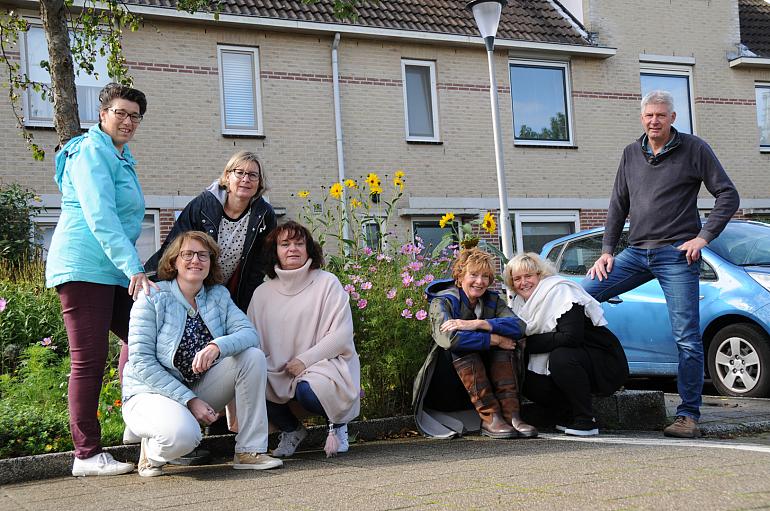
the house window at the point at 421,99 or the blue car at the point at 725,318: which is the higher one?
the house window at the point at 421,99

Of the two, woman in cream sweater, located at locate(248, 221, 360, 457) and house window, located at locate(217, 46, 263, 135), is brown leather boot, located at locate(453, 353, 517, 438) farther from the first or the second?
house window, located at locate(217, 46, 263, 135)

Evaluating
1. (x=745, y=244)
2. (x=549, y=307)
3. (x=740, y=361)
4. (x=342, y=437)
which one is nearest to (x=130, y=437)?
(x=342, y=437)

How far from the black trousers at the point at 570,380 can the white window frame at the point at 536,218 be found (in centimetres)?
1101

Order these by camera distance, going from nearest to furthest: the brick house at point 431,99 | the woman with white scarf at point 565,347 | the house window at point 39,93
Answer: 1. the woman with white scarf at point 565,347
2. the house window at point 39,93
3. the brick house at point 431,99

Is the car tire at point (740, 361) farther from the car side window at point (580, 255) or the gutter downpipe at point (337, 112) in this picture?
the gutter downpipe at point (337, 112)

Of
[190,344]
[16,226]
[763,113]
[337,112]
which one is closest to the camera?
[190,344]

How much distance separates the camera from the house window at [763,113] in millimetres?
19641

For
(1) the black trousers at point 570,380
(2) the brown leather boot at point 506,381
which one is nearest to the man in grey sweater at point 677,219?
(1) the black trousers at point 570,380

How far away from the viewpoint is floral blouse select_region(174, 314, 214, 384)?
5.05 meters

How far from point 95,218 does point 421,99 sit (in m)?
12.4

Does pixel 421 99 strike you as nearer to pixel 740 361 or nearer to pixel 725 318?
pixel 725 318

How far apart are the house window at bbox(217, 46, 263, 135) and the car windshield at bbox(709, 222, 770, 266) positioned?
878cm

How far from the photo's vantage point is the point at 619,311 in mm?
8867

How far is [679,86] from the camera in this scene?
19.1 m
